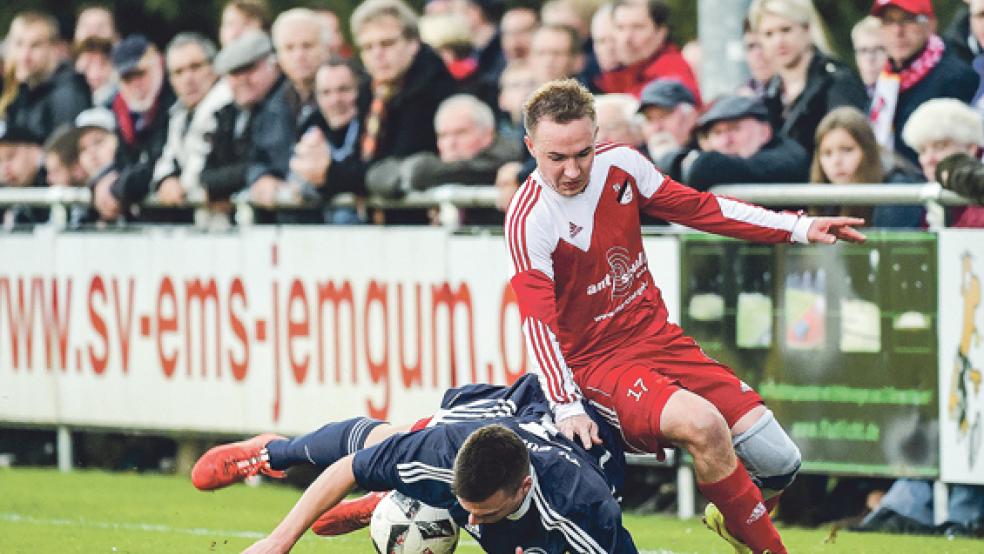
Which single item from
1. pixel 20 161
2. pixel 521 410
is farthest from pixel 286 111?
pixel 521 410

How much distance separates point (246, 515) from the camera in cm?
1117

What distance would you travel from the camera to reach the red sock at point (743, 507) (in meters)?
8.25

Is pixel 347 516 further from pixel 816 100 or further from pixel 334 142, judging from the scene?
pixel 334 142

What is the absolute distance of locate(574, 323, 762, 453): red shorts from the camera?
840 cm

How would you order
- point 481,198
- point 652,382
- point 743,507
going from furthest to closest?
1. point 481,198
2. point 652,382
3. point 743,507

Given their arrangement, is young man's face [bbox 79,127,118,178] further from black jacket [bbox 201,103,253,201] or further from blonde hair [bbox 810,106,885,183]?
blonde hair [bbox 810,106,885,183]

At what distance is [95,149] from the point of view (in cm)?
1434

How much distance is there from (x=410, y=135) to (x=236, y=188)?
1.26m

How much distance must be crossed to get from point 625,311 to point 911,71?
3.11 m

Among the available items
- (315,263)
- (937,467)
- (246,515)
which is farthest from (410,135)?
(937,467)

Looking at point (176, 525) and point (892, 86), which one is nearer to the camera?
point (176, 525)

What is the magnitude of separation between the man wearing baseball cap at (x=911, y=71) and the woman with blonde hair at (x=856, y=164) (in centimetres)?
40

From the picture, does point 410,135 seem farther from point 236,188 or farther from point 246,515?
point 246,515

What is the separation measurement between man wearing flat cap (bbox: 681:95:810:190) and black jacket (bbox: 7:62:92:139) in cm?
605
